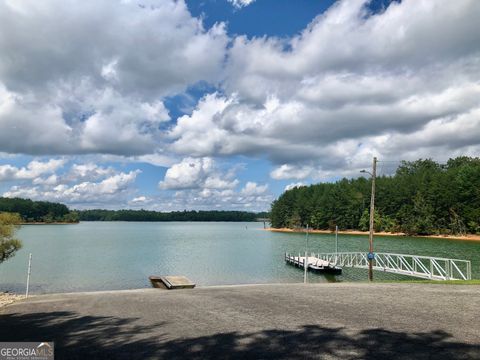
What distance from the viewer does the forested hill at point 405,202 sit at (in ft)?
326

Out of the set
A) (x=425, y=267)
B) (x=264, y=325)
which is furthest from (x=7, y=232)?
(x=425, y=267)

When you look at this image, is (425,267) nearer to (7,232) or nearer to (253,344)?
(253,344)

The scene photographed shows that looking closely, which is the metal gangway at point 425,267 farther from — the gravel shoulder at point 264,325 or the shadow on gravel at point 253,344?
the shadow on gravel at point 253,344

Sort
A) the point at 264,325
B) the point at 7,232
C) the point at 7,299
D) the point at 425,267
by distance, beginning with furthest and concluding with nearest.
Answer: the point at 7,232, the point at 425,267, the point at 7,299, the point at 264,325

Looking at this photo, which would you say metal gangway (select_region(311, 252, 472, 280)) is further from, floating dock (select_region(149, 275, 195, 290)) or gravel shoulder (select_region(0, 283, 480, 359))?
floating dock (select_region(149, 275, 195, 290))

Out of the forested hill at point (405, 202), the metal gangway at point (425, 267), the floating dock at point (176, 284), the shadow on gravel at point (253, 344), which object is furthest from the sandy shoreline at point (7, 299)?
the forested hill at point (405, 202)

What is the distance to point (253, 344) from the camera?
8883 millimetres

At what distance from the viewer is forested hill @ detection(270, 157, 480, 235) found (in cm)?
9931

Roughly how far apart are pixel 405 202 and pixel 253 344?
11937 centimetres

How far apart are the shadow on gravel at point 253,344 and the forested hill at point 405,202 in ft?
327

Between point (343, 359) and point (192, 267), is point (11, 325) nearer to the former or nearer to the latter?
point (343, 359)

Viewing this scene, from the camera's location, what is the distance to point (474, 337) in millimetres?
8945

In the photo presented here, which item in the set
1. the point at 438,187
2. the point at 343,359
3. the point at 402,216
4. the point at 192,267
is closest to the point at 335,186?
the point at 402,216

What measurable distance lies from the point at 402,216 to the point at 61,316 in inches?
4537
